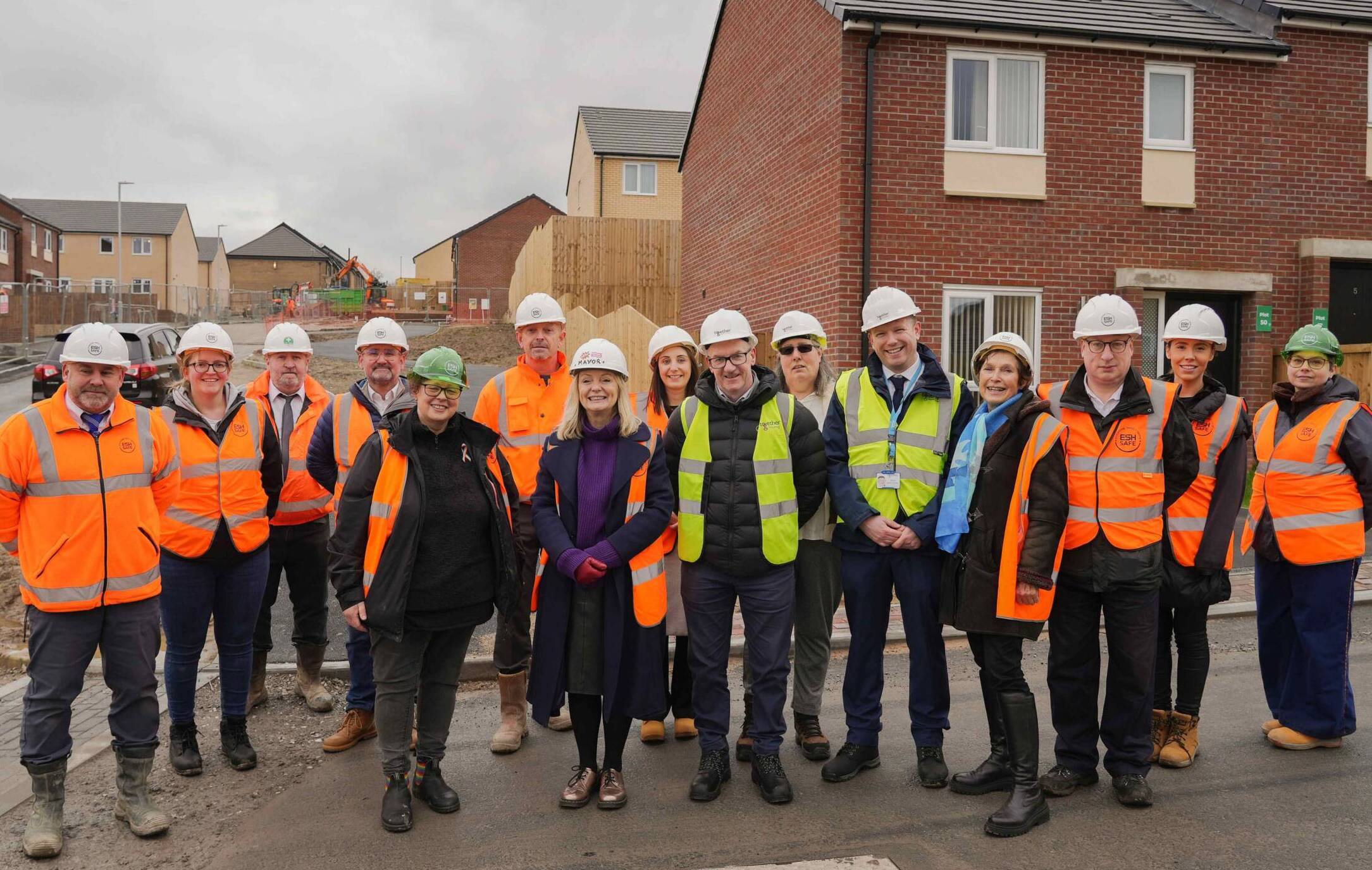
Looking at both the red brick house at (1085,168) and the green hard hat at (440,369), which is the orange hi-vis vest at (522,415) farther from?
the red brick house at (1085,168)

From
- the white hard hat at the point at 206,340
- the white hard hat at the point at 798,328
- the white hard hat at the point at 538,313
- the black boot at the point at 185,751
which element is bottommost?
the black boot at the point at 185,751

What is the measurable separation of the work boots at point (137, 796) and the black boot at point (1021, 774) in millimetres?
3389

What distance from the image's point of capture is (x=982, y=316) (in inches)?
504

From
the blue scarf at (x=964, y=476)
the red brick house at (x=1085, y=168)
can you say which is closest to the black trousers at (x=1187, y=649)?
the blue scarf at (x=964, y=476)

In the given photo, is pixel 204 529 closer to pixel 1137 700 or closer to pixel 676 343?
pixel 676 343

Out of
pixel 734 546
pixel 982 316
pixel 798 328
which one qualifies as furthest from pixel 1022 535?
pixel 982 316

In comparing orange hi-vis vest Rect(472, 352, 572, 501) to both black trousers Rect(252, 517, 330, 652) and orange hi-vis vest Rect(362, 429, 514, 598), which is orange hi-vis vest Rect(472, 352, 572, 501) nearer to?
orange hi-vis vest Rect(362, 429, 514, 598)

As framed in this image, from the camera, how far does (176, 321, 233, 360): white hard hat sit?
4.99m

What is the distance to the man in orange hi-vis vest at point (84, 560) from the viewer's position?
404 centimetres

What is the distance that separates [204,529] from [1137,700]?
432cm

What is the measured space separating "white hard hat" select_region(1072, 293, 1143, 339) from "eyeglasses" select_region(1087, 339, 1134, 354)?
0.03m

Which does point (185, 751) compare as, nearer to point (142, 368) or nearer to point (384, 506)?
point (384, 506)

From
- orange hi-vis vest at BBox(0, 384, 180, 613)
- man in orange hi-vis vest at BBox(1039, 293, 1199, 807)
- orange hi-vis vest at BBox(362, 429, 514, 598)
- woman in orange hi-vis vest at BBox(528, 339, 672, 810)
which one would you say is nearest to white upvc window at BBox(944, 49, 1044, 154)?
man in orange hi-vis vest at BBox(1039, 293, 1199, 807)

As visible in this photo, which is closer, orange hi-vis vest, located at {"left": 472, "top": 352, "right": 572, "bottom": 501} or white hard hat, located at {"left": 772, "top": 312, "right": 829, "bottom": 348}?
white hard hat, located at {"left": 772, "top": 312, "right": 829, "bottom": 348}
